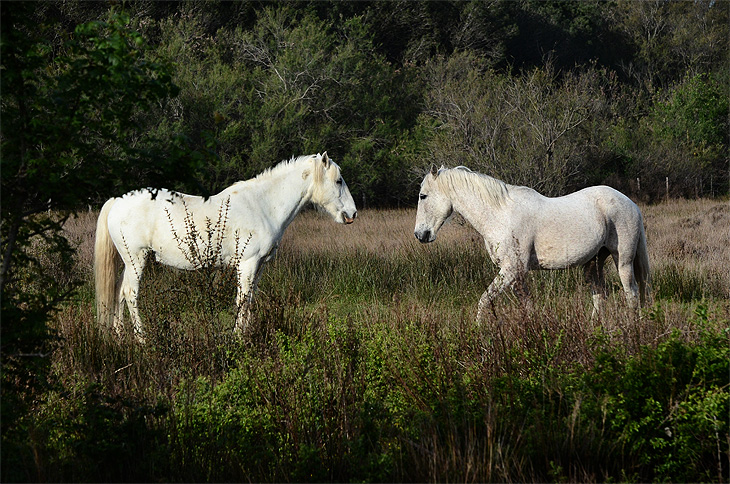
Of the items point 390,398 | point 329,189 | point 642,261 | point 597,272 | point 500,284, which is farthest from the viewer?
point 329,189

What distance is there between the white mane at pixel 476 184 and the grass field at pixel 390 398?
1583 millimetres

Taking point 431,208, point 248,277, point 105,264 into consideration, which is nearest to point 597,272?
point 431,208

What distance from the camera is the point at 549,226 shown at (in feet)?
21.9

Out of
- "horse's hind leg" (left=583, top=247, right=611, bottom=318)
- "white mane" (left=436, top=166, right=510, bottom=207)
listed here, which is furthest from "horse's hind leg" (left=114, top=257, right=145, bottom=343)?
"horse's hind leg" (left=583, top=247, right=611, bottom=318)

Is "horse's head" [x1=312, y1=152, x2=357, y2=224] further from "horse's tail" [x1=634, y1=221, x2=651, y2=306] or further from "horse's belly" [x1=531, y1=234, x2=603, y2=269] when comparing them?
"horse's tail" [x1=634, y1=221, x2=651, y2=306]

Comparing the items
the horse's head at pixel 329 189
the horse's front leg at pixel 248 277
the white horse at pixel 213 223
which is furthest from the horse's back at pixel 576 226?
the horse's front leg at pixel 248 277

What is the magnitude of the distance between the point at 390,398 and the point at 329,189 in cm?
330

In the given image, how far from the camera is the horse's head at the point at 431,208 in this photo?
23.3ft

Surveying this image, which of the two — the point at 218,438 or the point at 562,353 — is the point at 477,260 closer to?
the point at 562,353

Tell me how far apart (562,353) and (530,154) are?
1250cm

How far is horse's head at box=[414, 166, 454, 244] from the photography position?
711cm

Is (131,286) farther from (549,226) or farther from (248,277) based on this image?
(549,226)

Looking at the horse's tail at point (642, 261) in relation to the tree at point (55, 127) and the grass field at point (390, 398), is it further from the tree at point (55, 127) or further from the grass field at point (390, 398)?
the tree at point (55, 127)

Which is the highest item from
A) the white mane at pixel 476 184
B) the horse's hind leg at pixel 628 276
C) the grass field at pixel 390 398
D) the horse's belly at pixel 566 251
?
the white mane at pixel 476 184
